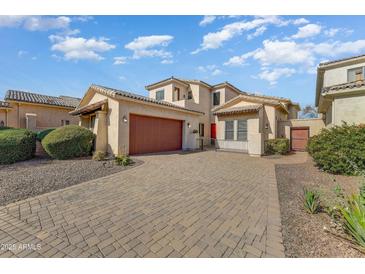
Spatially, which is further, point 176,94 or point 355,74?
point 176,94

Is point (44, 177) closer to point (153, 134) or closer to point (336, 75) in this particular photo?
point (153, 134)

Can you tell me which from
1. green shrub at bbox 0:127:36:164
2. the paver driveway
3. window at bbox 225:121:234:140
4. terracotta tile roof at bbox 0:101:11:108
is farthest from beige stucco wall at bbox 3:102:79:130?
window at bbox 225:121:234:140

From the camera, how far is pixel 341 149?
22.0 ft

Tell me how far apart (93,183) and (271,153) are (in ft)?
43.7

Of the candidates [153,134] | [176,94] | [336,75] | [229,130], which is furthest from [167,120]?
[336,75]

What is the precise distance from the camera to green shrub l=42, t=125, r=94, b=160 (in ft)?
28.2

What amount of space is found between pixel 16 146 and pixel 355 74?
75.8 ft

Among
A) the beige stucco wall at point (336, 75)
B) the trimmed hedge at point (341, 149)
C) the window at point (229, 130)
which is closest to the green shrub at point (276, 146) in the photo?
the window at point (229, 130)

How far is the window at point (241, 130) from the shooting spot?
47.5 feet

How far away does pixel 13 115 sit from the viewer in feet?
48.7

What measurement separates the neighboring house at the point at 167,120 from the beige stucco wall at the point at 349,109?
4363 mm

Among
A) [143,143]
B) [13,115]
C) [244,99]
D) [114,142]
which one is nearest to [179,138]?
[143,143]

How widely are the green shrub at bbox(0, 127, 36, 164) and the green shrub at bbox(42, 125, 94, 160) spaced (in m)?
0.84

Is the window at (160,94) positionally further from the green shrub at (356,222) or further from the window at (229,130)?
the green shrub at (356,222)
